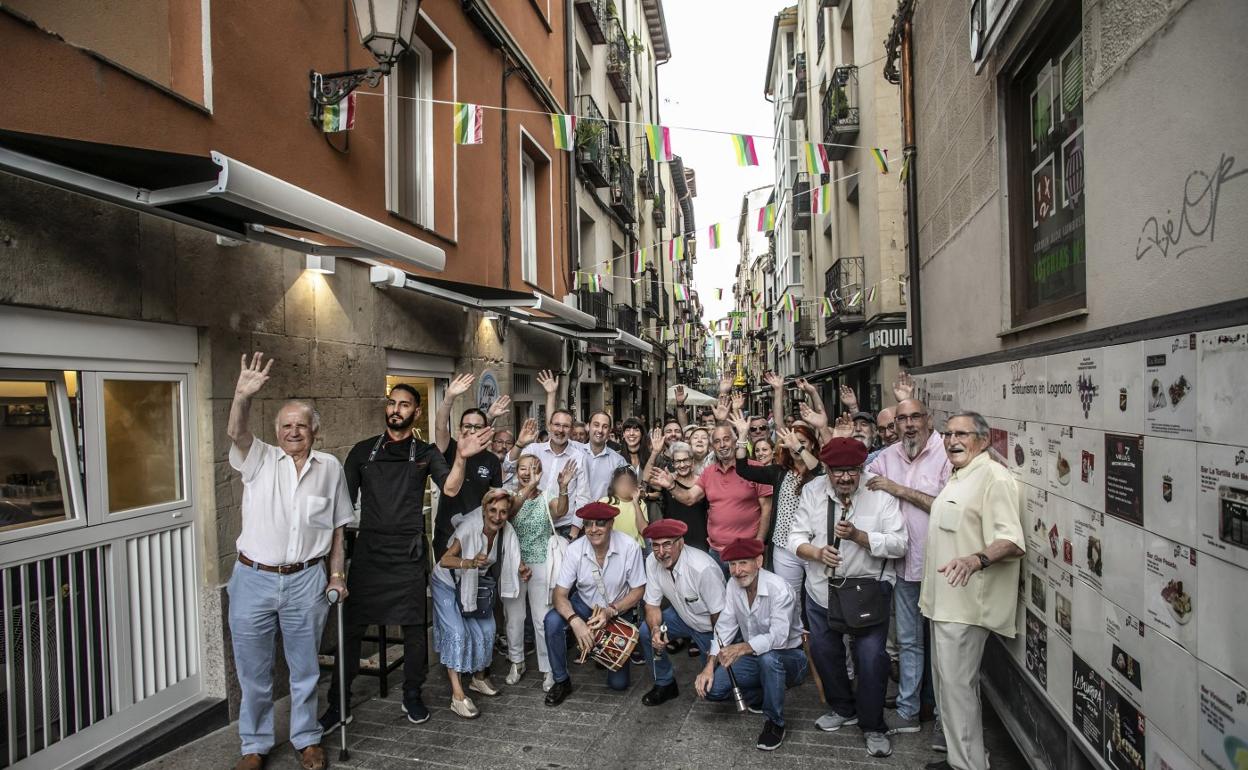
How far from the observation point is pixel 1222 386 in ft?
7.33

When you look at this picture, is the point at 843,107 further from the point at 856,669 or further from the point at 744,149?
the point at 856,669

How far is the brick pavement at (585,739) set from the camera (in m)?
4.22

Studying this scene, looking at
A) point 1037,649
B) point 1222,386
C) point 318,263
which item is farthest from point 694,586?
point 318,263

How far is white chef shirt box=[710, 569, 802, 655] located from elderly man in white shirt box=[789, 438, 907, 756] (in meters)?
0.24

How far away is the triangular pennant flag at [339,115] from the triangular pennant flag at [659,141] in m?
3.54

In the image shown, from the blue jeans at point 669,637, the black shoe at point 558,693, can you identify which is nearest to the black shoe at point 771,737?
the blue jeans at point 669,637

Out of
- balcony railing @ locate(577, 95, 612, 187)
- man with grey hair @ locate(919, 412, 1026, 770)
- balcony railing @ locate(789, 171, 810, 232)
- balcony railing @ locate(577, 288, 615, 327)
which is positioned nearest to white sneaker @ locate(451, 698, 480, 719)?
man with grey hair @ locate(919, 412, 1026, 770)

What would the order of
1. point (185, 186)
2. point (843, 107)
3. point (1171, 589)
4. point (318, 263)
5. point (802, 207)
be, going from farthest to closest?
point (802, 207) < point (843, 107) < point (318, 263) < point (185, 186) < point (1171, 589)

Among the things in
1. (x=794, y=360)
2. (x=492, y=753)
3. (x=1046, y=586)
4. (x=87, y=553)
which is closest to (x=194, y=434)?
(x=87, y=553)

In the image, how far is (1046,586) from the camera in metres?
3.76

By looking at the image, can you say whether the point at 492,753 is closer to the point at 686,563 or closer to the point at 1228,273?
the point at 686,563

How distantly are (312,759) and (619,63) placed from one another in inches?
753

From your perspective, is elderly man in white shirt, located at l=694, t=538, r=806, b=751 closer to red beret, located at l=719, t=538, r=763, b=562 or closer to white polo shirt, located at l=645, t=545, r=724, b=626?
red beret, located at l=719, t=538, r=763, b=562

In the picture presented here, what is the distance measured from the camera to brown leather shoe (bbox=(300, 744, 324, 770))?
4113 mm
